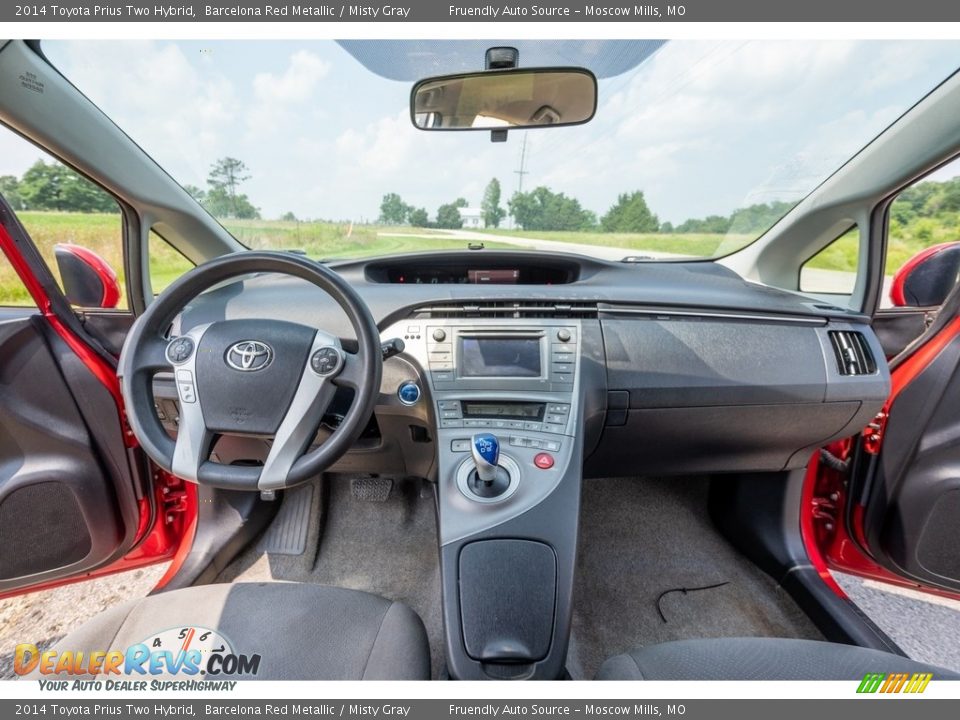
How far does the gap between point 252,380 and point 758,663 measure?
1.31 metres

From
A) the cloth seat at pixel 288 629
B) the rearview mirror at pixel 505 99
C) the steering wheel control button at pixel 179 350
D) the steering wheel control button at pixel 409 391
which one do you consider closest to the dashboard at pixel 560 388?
the steering wheel control button at pixel 409 391

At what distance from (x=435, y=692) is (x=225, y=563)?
139cm

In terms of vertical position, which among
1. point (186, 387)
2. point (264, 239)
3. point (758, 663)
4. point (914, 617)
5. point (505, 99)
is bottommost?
point (914, 617)

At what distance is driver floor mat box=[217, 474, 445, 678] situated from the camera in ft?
6.70

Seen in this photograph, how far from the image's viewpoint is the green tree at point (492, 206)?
2111 mm

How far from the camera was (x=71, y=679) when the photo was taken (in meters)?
1.03

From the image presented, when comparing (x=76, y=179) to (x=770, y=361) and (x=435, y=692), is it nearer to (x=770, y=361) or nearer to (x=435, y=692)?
(x=435, y=692)

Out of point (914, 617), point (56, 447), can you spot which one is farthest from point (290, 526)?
point (914, 617)

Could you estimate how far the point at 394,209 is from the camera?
207 centimetres

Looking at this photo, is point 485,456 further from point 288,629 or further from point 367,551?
point 367,551
